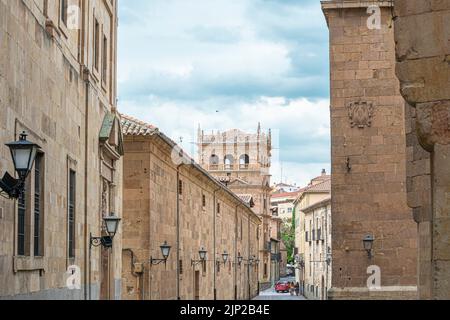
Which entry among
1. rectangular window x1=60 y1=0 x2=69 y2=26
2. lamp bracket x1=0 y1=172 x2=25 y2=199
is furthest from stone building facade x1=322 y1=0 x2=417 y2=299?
lamp bracket x1=0 y1=172 x2=25 y2=199

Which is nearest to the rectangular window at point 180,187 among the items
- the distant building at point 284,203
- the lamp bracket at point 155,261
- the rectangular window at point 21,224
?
the lamp bracket at point 155,261

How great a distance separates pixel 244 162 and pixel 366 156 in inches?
3607

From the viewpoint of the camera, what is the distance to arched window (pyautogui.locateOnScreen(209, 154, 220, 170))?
363 ft

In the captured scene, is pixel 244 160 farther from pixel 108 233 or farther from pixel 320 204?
pixel 108 233

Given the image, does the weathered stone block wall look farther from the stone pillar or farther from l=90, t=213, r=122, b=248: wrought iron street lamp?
the stone pillar

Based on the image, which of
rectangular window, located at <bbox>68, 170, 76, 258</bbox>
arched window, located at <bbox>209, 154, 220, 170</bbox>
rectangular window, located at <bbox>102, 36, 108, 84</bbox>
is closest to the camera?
rectangular window, located at <bbox>68, 170, 76, 258</bbox>

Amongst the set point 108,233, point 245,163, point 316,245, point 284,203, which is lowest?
point 316,245

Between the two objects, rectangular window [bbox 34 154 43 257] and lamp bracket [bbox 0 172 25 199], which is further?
rectangular window [bbox 34 154 43 257]

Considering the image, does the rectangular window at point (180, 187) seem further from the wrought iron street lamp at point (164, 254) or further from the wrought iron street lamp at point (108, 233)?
the wrought iron street lamp at point (108, 233)

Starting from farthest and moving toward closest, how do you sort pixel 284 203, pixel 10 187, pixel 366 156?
pixel 284 203
pixel 366 156
pixel 10 187

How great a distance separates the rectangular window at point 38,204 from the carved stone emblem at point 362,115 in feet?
28.1

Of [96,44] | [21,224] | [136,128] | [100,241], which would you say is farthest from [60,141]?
[136,128]

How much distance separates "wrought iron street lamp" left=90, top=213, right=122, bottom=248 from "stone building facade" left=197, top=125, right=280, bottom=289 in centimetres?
7846

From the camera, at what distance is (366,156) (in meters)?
20.4
